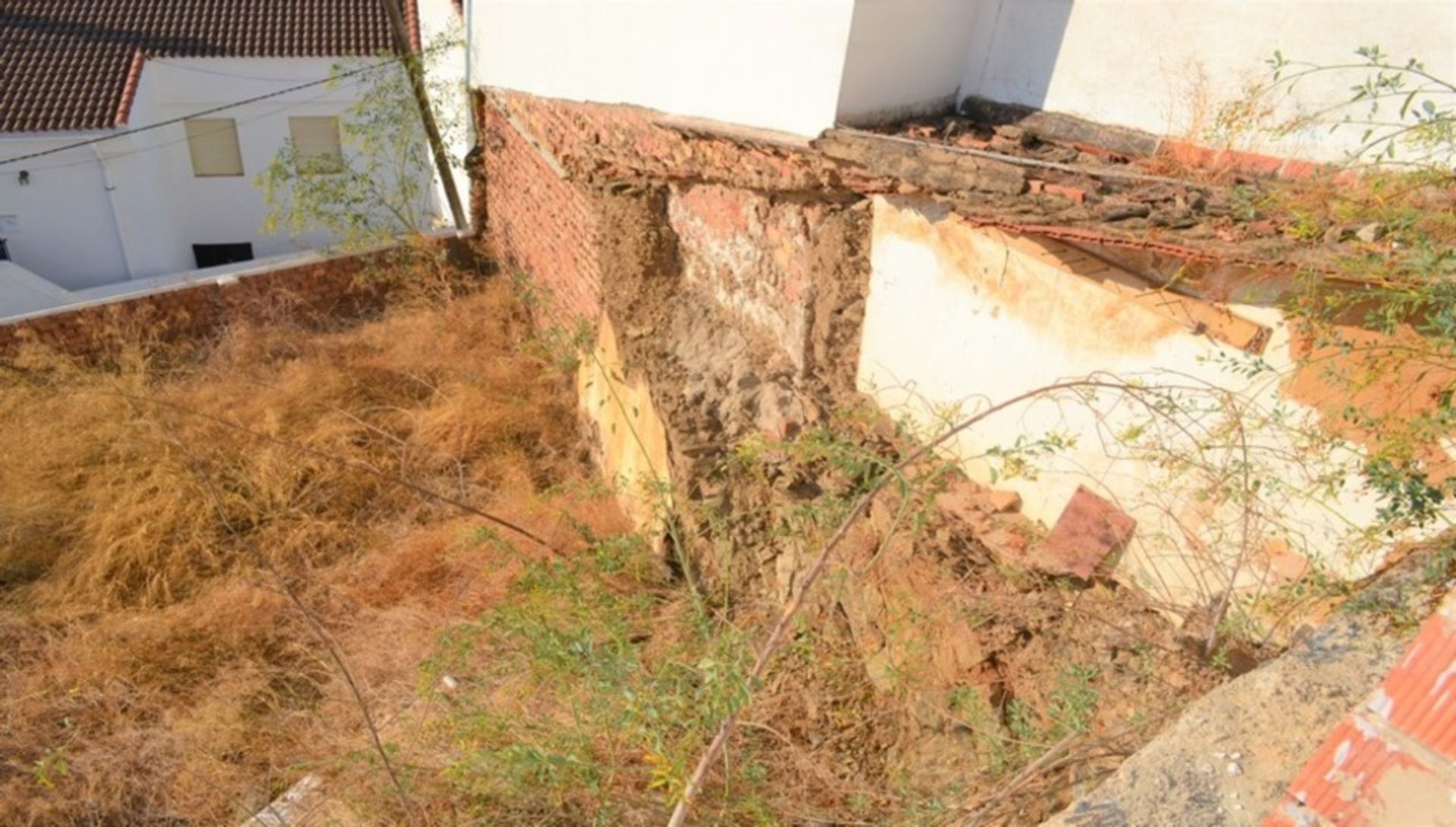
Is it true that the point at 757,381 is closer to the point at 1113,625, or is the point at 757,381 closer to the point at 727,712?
the point at 1113,625

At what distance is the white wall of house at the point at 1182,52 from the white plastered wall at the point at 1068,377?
43.6 inches

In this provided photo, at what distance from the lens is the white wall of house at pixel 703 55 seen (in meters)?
3.97

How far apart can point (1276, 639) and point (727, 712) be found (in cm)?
200

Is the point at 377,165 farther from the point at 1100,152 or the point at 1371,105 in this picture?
the point at 1371,105

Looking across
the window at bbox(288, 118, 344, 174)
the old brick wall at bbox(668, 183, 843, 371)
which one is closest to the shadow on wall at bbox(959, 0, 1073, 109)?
the old brick wall at bbox(668, 183, 843, 371)

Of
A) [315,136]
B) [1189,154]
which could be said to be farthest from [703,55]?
[315,136]

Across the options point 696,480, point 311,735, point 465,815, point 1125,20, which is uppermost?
point 1125,20

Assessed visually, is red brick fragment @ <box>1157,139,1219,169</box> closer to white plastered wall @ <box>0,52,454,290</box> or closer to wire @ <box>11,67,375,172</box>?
white plastered wall @ <box>0,52,454,290</box>

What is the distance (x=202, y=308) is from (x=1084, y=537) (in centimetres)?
821

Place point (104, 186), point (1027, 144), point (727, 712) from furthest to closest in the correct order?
1. point (104, 186)
2. point (1027, 144)
3. point (727, 712)

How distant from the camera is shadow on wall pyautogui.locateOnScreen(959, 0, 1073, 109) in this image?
4.17 m

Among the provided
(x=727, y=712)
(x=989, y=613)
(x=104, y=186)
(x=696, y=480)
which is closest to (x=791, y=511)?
(x=696, y=480)

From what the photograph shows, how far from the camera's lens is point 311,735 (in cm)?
419

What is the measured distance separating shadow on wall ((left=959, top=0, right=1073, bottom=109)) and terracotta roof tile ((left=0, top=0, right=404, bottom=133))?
34.6ft
